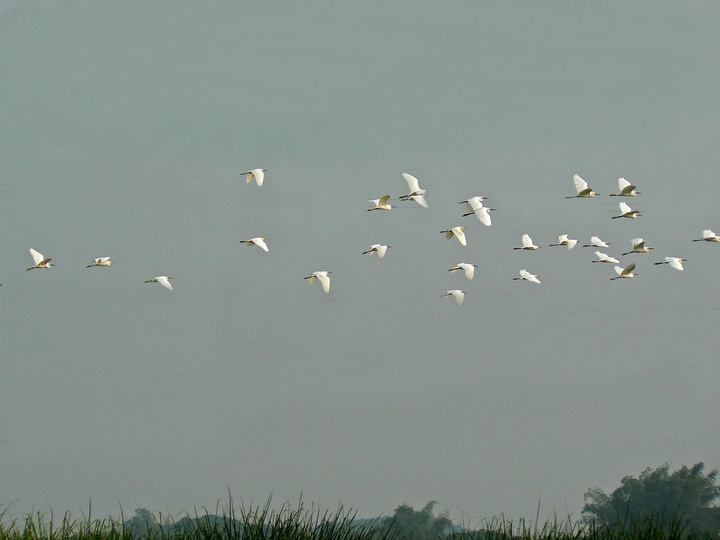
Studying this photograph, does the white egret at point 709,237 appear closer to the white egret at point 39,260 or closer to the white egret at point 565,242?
the white egret at point 565,242

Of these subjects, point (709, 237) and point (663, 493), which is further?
point (663, 493)

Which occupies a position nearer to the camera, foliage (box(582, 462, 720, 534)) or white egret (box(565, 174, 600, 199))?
white egret (box(565, 174, 600, 199))

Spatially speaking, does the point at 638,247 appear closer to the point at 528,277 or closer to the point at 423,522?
the point at 528,277

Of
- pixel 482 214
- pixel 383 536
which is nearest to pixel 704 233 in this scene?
pixel 482 214

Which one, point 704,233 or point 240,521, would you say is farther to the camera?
point 704,233

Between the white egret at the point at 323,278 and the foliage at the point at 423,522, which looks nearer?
the white egret at the point at 323,278

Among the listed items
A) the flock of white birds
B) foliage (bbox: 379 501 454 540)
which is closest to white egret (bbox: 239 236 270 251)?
the flock of white birds

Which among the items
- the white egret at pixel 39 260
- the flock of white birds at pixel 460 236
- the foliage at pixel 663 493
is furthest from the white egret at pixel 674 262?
the foliage at pixel 663 493

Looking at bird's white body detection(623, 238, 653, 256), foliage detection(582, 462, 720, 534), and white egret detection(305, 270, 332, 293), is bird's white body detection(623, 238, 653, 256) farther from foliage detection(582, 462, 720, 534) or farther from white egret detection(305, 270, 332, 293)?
foliage detection(582, 462, 720, 534)

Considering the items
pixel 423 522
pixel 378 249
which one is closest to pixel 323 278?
pixel 378 249

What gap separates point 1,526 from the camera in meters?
18.6

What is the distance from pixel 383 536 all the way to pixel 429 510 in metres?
65.6

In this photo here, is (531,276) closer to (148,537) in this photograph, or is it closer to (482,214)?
(482,214)

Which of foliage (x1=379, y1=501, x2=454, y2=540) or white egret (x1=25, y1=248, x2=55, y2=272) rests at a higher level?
white egret (x1=25, y1=248, x2=55, y2=272)
